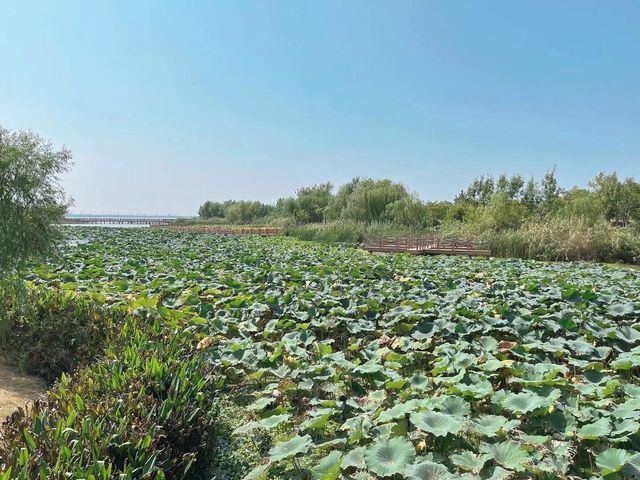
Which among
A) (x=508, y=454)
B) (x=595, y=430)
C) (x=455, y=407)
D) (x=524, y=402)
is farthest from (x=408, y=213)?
(x=508, y=454)

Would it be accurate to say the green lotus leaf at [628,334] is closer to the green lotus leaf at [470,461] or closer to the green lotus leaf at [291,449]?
the green lotus leaf at [470,461]

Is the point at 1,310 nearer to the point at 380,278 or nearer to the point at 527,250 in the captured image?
the point at 380,278

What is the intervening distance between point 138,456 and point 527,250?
17.9m

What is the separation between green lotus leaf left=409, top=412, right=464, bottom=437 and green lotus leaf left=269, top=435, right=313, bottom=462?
63cm

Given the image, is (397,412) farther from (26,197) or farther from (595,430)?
(26,197)

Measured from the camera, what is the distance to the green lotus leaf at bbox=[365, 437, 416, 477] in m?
2.28

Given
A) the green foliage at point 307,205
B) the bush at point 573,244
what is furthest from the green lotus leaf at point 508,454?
the green foliage at point 307,205

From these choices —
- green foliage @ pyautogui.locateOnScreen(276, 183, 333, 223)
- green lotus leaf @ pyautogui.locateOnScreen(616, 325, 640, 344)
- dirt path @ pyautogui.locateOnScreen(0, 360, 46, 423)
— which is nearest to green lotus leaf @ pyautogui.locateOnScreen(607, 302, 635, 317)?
green lotus leaf @ pyautogui.locateOnScreen(616, 325, 640, 344)

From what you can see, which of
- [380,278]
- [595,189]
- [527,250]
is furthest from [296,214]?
[380,278]

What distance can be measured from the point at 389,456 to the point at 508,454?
609 millimetres

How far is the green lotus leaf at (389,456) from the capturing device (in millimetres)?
2275

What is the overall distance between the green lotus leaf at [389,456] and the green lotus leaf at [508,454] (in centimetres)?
42

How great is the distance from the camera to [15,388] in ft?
15.0

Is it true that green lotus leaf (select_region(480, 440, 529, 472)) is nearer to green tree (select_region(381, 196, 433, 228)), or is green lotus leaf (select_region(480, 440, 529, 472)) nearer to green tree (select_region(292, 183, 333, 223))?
green tree (select_region(381, 196, 433, 228))
